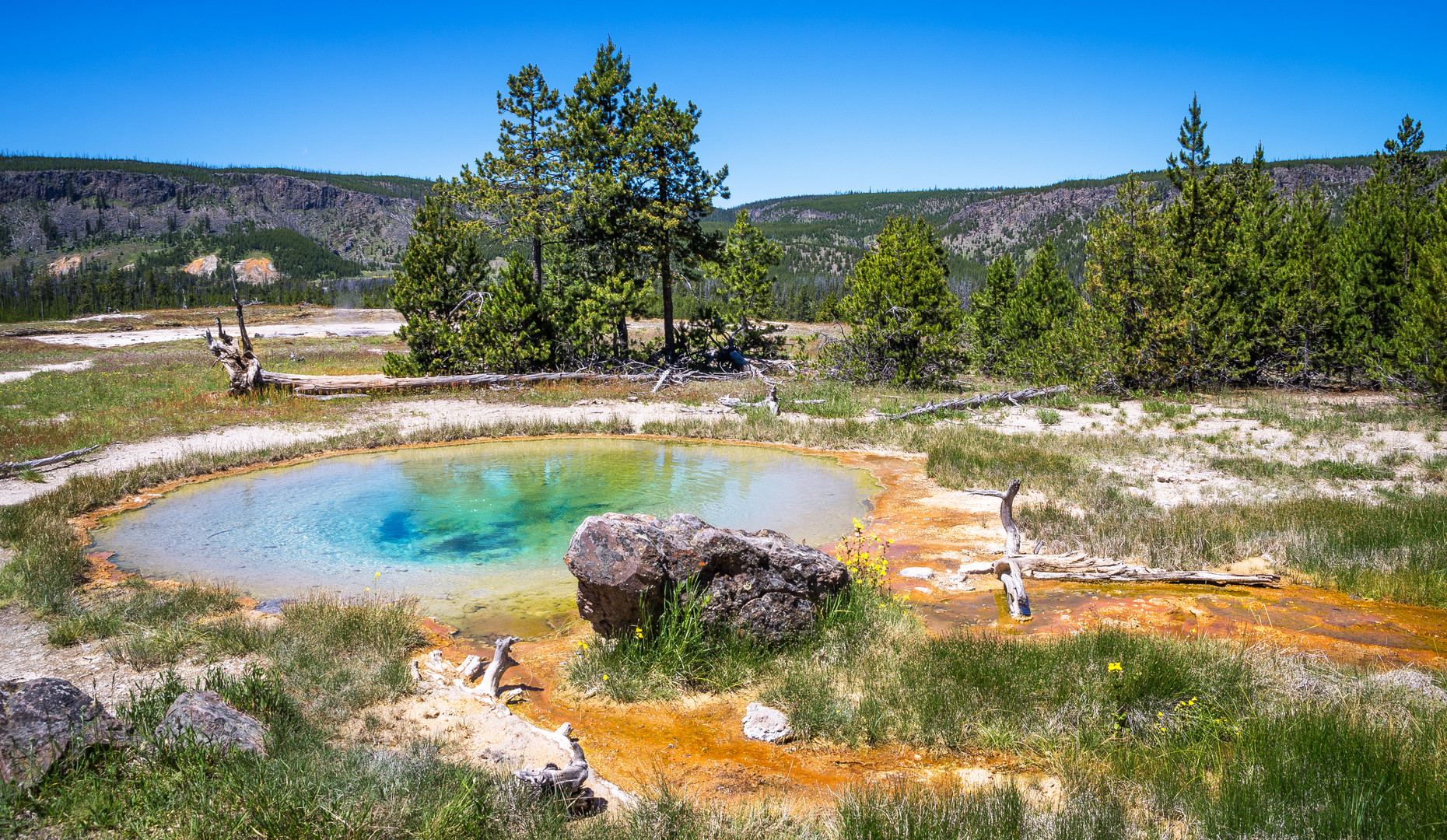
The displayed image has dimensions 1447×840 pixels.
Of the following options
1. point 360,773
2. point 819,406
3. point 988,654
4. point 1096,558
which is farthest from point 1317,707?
point 819,406

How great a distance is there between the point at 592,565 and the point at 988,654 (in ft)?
10.7

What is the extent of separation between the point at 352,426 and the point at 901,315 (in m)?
16.6

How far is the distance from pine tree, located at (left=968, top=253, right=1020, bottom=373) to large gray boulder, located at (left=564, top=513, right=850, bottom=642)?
26846 mm

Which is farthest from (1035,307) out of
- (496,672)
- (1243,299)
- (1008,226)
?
(1008,226)

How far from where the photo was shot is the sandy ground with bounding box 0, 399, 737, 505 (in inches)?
541

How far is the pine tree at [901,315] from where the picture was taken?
2395cm

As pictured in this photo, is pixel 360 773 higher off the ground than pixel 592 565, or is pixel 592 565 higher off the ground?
pixel 592 565

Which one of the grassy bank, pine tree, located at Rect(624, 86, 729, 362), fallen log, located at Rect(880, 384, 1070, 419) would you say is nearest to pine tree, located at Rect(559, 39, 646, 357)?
pine tree, located at Rect(624, 86, 729, 362)

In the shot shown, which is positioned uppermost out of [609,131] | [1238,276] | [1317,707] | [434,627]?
[609,131]

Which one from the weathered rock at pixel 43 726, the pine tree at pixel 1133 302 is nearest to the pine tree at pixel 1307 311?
the pine tree at pixel 1133 302

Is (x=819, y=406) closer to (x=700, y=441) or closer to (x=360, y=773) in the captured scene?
(x=700, y=441)

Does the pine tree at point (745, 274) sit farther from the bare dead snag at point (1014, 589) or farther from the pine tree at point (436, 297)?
the bare dead snag at point (1014, 589)

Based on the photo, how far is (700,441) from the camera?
59.6ft

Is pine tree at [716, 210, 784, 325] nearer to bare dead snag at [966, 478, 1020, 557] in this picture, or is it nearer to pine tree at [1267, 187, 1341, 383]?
pine tree at [1267, 187, 1341, 383]
